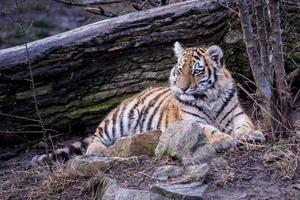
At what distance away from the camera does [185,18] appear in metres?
6.09

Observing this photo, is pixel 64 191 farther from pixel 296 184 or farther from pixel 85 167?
pixel 296 184

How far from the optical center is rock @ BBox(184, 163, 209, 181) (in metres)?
3.66

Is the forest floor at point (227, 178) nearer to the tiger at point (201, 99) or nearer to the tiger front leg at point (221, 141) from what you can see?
the tiger front leg at point (221, 141)

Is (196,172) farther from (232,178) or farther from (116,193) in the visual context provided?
(116,193)

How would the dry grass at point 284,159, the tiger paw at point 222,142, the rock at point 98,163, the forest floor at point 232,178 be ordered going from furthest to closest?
1. the tiger paw at point 222,142
2. the rock at point 98,163
3. the dry grass at point 284,159
4. the forest floor at point 232,178

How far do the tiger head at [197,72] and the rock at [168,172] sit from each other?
136cm

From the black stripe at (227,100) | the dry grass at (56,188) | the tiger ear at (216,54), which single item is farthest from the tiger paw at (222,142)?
the tiger ear at (216,54)

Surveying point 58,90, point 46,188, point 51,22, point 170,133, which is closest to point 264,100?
point 170,133

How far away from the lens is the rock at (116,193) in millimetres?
3531

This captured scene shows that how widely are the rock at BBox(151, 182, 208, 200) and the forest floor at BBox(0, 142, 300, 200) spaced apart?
62 millimetres

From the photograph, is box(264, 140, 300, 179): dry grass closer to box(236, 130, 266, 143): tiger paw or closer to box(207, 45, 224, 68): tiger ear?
box(236, 130, 266, 143): tiger paw

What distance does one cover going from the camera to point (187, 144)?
13.1 feet

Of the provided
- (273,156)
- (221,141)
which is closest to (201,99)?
(221,141)

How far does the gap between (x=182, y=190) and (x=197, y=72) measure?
1860 mm
